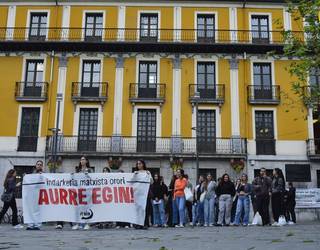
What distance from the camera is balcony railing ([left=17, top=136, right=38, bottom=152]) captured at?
84.1ft

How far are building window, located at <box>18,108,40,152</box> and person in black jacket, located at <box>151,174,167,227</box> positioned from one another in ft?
45.4

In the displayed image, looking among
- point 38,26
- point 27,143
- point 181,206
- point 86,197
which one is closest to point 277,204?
point 181,206

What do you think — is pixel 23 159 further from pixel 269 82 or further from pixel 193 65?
pixel 269 82

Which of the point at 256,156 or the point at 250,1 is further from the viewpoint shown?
the point at 250,1

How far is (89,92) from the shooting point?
1043 inches

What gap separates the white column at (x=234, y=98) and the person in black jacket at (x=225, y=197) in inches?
464

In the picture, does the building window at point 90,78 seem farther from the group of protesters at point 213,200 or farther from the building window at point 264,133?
the group of protesters at point 213,200

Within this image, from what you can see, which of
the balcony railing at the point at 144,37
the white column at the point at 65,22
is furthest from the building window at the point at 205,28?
the white column at the point at 65,22

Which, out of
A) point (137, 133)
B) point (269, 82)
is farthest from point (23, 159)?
point (269, 82)

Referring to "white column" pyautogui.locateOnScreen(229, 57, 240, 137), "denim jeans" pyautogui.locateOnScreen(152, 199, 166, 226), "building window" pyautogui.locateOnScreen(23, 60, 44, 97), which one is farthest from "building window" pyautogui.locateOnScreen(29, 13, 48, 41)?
"denim jeans" pyautogui.locateOnScreen(152, 199, 166, 226)

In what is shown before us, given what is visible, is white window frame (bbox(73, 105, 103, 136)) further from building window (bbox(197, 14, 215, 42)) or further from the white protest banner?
the white protest banner

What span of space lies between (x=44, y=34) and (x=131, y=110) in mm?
7605

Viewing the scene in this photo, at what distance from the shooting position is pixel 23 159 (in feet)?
83.5

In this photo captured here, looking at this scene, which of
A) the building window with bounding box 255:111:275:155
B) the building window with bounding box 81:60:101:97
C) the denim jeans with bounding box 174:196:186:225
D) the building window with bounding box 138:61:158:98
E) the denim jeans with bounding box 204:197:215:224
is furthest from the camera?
the building window with bounding box 81:60:101:97
